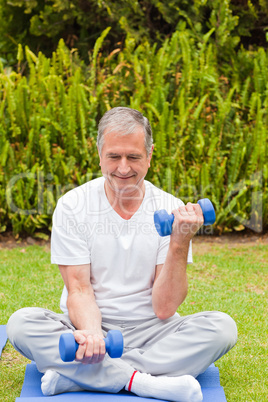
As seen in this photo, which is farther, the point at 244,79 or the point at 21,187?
the point at 244,79

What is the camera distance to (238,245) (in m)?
6.77

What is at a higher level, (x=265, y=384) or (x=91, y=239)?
(x=91, y=239)

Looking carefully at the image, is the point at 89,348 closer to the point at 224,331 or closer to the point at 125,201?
the point at 224,331

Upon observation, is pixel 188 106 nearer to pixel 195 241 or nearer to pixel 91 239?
pixel 195 241

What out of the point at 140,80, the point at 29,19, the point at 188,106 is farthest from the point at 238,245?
the point at 29,19

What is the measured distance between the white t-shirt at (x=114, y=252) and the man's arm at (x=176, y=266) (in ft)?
0.34

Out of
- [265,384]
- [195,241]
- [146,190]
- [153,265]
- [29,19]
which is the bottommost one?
[195,241]

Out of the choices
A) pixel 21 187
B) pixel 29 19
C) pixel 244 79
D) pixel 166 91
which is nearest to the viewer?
pixel 21 187

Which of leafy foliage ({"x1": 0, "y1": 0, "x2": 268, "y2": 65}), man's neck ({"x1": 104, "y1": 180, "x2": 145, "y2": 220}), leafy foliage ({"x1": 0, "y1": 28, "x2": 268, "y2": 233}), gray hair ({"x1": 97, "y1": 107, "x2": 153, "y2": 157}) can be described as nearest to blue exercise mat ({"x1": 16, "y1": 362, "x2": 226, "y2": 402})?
man's neck ({"x1": 104, "y1": 180, "x2": 145, "y2": 220})

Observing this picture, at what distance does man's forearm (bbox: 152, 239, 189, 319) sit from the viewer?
303cm

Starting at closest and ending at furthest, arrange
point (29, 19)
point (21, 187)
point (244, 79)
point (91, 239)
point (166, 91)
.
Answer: point (91, 239) → point (21, 187) → point (166, 91) → point (244, 79) → point (29, 19)

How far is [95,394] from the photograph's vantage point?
3027mm

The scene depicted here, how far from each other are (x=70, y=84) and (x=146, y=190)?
4.09 metres

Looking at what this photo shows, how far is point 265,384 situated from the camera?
336cm
